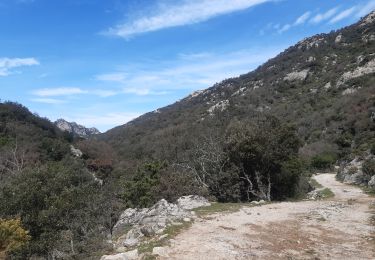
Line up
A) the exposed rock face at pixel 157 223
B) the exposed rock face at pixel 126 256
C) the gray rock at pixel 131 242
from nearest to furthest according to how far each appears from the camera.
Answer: the exposed rock face at pixel 126 256, the gray rock at pixel 131 242, the exposed rock face at pixel 157 223

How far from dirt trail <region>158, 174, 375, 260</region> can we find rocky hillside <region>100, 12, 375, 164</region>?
106 ft

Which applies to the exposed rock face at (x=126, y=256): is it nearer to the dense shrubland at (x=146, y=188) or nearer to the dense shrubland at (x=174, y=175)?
the dense shrubland at (x=174, y=175)

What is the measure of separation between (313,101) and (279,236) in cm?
8103

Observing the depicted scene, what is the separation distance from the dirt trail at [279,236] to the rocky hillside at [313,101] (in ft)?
106

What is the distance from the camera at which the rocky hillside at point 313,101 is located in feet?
204

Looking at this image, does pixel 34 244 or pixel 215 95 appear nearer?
pixel 34 244

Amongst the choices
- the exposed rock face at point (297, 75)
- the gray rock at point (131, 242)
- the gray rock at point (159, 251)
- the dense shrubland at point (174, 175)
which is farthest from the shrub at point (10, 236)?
the exposed rock face at point (297, 75)

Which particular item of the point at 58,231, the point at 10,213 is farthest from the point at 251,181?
the point at 10,213

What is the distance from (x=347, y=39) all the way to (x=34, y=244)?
12199 centimetres

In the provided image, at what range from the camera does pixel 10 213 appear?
21.6 meters

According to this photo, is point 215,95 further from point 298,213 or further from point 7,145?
point 298,213

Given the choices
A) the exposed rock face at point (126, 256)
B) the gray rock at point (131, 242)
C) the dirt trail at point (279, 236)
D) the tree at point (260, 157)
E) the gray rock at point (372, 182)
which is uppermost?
the tree at point (260, 157)

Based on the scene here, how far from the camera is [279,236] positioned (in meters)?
13.0

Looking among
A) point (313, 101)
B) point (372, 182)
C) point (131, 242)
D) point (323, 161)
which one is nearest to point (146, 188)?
→ point (372, 182)
